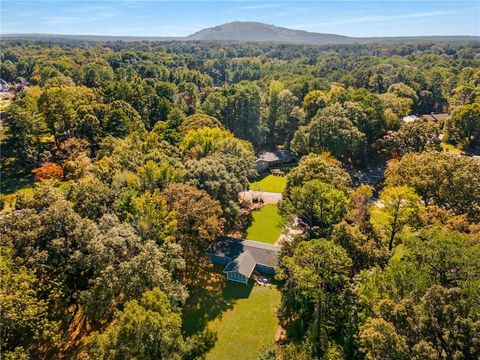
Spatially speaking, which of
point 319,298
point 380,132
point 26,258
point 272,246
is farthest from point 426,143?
point 26,258

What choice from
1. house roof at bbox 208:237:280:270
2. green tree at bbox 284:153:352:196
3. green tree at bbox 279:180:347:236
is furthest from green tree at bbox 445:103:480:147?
house roof at bbox 208:237:280:270

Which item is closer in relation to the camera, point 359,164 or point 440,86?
point 359,164

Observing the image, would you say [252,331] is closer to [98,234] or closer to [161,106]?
[98,234]

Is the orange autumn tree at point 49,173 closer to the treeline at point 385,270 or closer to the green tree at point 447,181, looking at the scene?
the treeline at point 385,270

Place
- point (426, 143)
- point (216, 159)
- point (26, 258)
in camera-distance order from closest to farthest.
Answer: point (26, 258), point (216, 159), point (426, 143)

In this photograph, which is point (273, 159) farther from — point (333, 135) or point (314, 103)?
point (314, 103)

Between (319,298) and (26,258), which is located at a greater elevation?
(26,258)

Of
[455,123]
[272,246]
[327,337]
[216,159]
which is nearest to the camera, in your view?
[327,337]

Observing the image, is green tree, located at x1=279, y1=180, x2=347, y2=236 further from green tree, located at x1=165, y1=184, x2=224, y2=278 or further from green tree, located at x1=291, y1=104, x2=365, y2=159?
green tree, located at x1=291, y1=104, x2=365, y2=159
